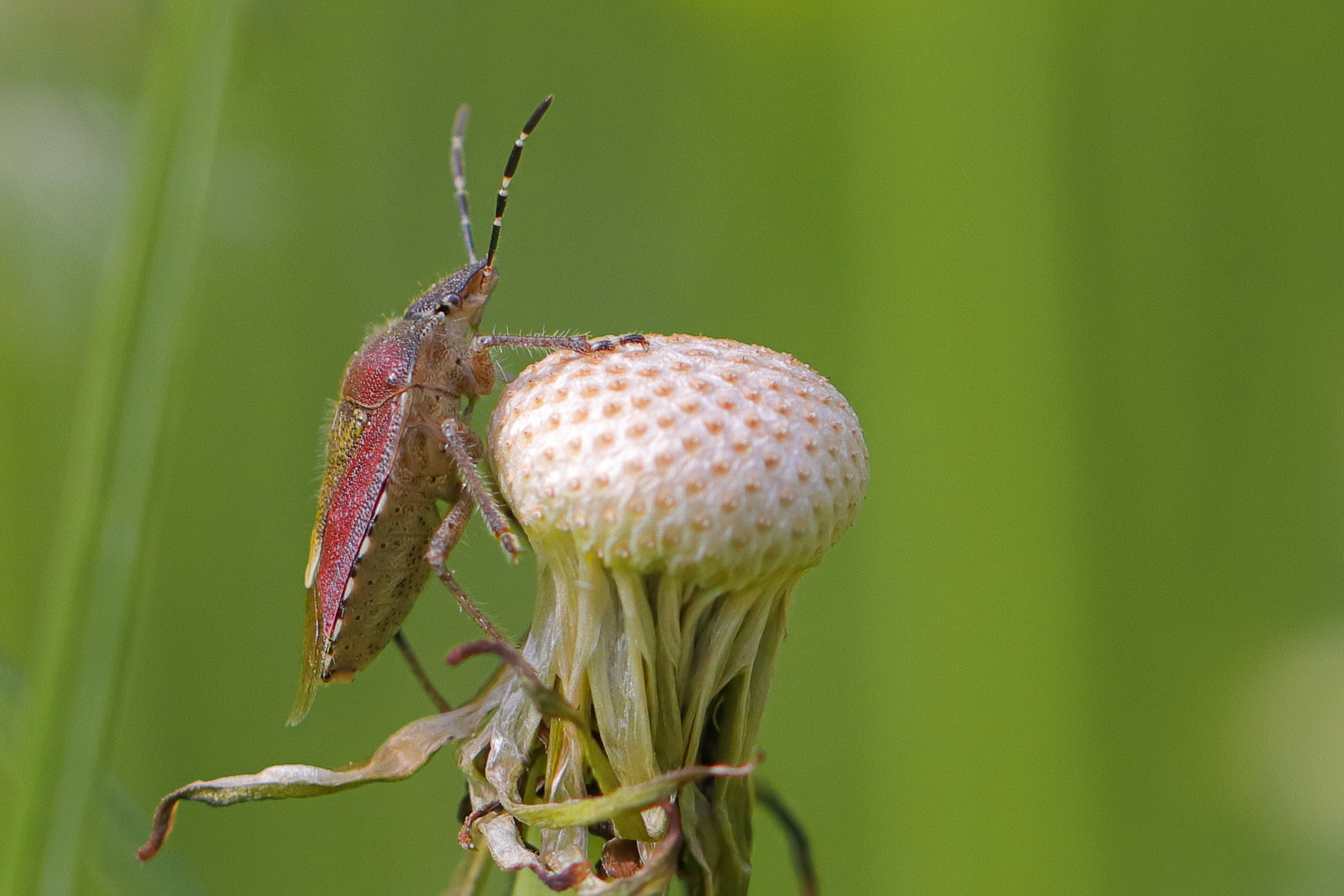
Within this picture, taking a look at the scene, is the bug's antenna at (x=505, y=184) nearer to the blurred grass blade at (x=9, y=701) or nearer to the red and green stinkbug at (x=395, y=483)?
the red and green stinkbug at (x=395, y=483)

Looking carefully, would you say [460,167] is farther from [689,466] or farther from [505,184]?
[689,466]

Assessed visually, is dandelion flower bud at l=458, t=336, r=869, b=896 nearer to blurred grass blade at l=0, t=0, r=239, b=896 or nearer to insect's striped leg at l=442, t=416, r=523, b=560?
insect's striped leg at l=442, t=416, r=523, b=560

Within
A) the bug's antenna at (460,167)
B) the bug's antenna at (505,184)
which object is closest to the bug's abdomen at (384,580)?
the bug's antenna at (505,184)

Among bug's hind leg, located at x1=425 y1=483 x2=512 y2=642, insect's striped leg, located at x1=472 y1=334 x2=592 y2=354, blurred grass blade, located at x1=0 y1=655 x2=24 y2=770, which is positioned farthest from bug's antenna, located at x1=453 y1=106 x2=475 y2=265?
blurred grass blade, located at x1=0 y1=655 x2=24 y2=770

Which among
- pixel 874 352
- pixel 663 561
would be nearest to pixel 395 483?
pixel 663 561

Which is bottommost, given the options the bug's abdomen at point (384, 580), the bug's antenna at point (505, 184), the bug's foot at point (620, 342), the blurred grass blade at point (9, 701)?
the blurred grass blade at point (9, 701)

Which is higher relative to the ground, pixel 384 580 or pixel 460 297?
pixel 460 297

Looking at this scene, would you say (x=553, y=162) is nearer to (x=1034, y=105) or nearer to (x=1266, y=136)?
(x=1034, y=105)
